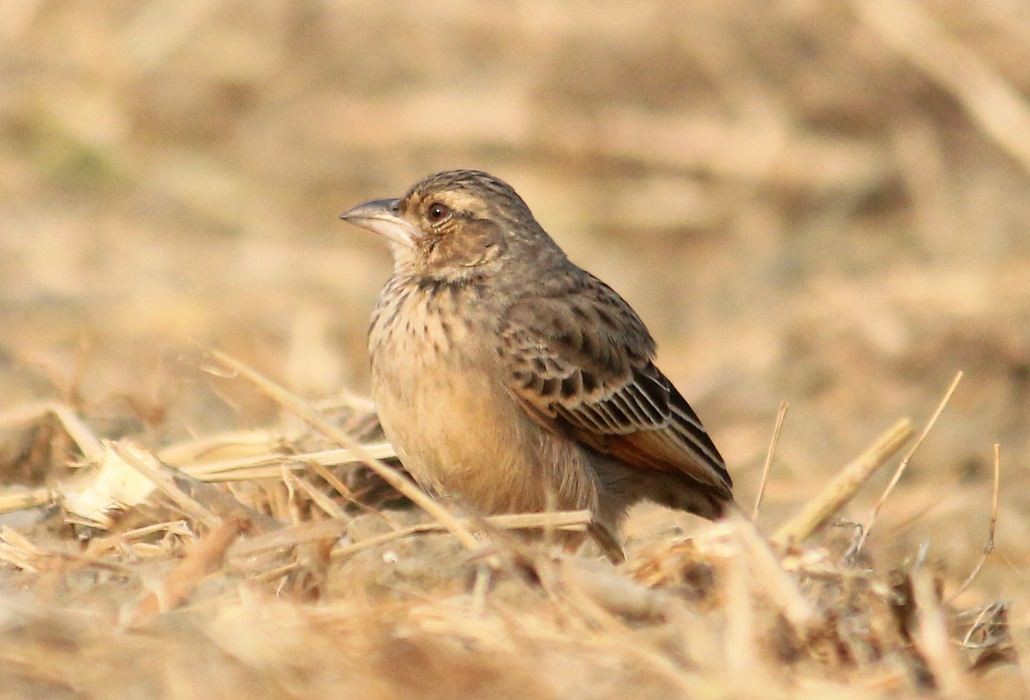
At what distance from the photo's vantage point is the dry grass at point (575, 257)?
4574 millimetres

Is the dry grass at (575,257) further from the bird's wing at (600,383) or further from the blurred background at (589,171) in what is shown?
the bird's wing at (600,383)

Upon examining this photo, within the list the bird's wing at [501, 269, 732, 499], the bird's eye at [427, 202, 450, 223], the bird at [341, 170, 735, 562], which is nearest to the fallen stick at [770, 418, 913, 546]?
the bird at [341, 170, 735, 562]

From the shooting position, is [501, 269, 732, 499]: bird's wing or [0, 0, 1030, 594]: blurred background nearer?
[501, 269, 732, 499]: bird's wing

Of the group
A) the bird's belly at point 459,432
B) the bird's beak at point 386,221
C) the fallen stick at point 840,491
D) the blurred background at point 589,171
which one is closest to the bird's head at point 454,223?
the bird's beak at point 386,221

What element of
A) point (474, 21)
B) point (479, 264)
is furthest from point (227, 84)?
Answer: point (479, 264)

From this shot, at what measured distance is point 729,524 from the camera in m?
4.89

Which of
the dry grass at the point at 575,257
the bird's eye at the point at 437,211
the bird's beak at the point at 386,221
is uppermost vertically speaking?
the bird's eye at the point at 437,211

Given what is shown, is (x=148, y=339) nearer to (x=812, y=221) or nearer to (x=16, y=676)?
(x=812, y=221)

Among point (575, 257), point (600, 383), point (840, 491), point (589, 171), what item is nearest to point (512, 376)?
point (600, 383)

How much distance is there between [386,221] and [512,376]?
2.91ft

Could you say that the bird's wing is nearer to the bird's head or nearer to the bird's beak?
the bird's head

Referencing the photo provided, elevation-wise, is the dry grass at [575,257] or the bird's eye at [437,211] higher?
the bird's eye at [437,211]

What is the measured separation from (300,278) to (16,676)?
8.16 meters

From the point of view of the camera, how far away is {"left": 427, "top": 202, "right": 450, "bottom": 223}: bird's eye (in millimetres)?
6918
